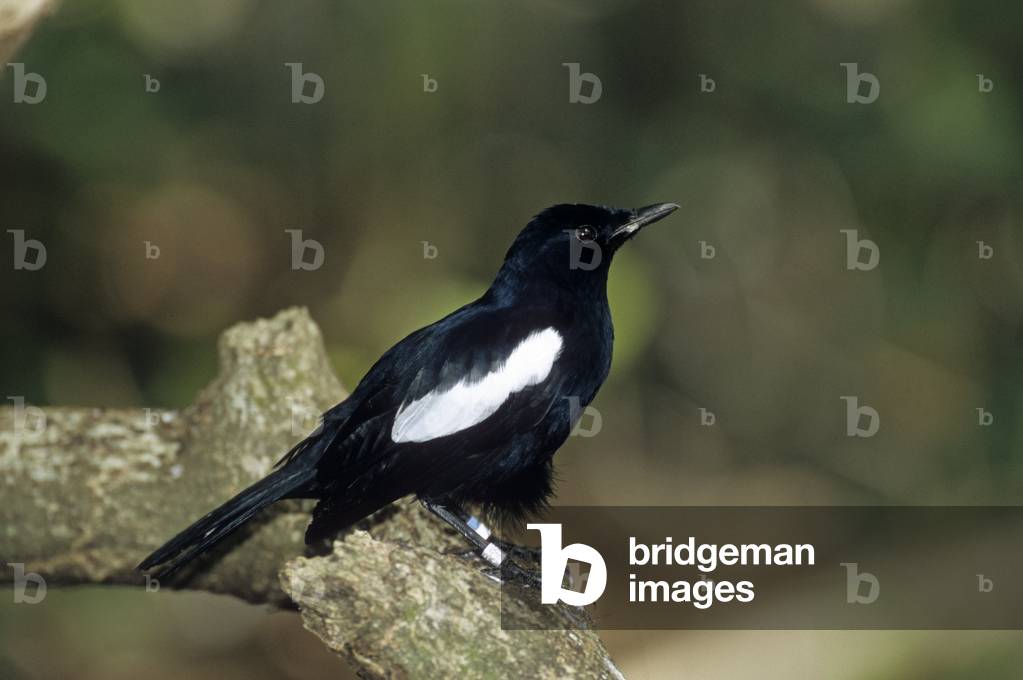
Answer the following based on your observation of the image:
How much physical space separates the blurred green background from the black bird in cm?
253

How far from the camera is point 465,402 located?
3301mm

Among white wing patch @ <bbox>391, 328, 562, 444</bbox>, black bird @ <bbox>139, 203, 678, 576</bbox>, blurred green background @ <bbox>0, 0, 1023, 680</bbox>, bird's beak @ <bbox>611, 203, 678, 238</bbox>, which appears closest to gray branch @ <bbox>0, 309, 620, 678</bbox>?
black bird @ <bbox>139, 203, 678, 576</bbox>

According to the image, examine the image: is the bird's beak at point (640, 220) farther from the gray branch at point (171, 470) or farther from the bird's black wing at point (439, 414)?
the gray branch at point (171, 470)

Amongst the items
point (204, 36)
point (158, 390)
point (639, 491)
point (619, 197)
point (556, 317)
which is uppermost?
point (204, 36)

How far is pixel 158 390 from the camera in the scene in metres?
6.10

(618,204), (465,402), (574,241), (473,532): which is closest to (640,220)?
(574,241)

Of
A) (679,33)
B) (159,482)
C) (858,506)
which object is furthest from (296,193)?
(858,506)

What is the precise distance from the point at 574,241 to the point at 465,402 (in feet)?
2.07

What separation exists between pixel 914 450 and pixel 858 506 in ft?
1.37

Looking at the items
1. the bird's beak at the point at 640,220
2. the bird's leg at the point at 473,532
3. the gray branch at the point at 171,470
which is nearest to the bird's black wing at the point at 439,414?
the bird's leg at the point at 473,532

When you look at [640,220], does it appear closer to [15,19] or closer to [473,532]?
[473,532]

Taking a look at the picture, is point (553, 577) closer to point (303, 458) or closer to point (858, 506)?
point (303, 458)

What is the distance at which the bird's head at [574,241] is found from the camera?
11.7ft

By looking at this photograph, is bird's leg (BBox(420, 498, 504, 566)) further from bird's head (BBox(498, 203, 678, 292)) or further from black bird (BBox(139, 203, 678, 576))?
bird's head (BBox(498, 203, 678, 292))
